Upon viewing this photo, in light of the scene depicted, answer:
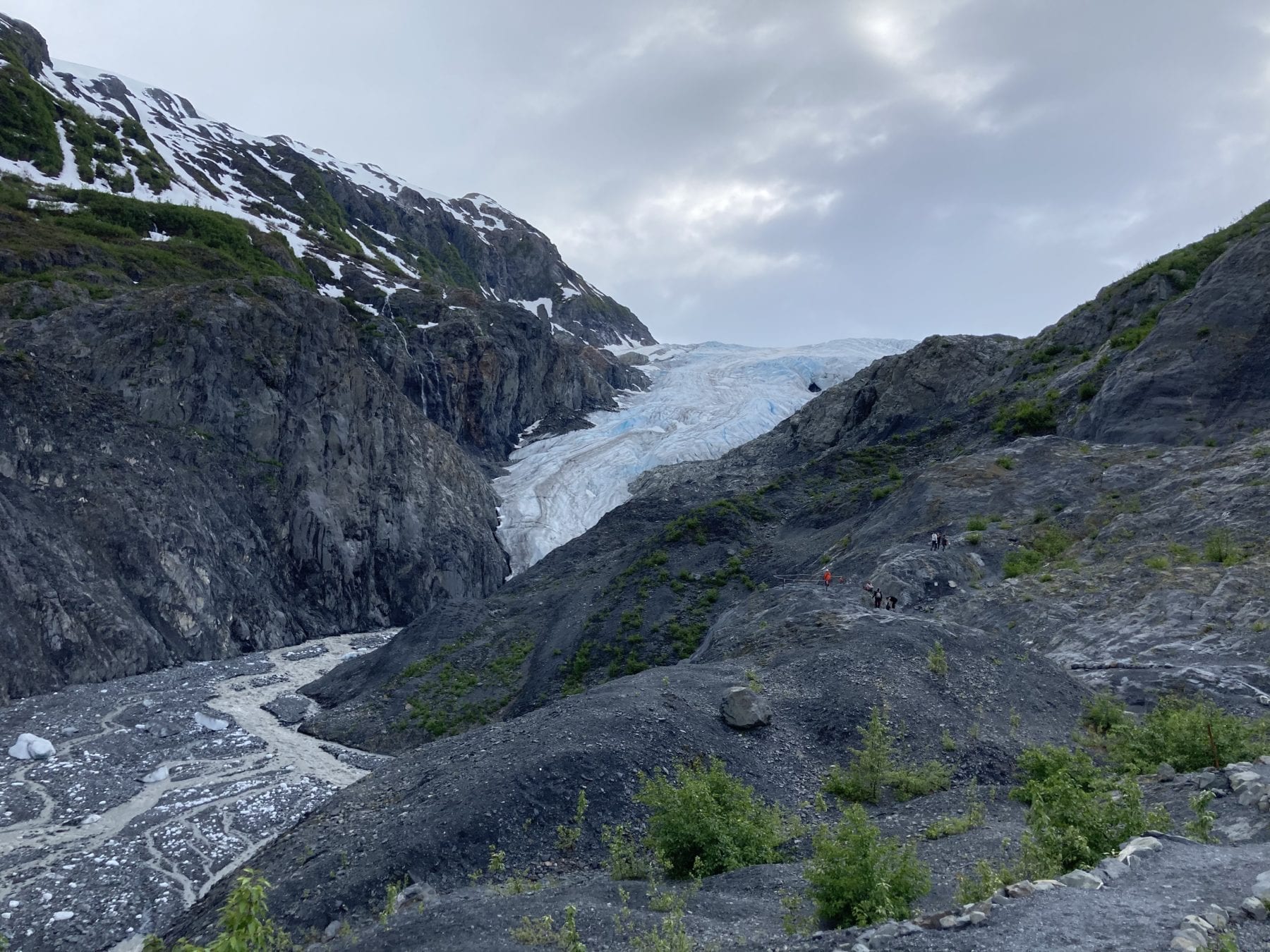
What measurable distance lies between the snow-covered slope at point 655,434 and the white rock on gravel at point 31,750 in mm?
35702

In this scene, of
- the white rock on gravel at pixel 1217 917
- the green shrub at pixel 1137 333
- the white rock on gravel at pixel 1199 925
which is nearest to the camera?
the white rock on gravel at pixel 1199 925

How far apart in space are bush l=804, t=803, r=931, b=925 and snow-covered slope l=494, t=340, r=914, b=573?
163 feet

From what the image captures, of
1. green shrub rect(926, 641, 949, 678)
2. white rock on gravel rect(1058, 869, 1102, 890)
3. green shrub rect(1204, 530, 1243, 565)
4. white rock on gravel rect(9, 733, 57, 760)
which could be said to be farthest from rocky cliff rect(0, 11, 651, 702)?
green shrub rect(1204, 530, 1243, 565)

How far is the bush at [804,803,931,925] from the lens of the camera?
6129 millimetres

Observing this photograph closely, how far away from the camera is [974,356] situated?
132 feet

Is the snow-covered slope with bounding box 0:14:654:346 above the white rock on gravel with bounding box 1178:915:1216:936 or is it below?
above

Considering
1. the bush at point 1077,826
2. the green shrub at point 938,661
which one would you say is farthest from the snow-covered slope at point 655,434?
the bush at point 1077,826

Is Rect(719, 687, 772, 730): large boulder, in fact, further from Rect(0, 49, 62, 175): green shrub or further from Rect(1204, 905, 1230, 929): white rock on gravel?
Rect(0, 49, 62, 175): green shrub

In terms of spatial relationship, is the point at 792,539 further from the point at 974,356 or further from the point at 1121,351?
the point at 974,356

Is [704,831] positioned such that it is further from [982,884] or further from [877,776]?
[877,776]

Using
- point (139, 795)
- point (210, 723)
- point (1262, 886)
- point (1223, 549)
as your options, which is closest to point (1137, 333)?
point (1223, 549)

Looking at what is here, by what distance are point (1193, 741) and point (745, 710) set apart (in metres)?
6.16

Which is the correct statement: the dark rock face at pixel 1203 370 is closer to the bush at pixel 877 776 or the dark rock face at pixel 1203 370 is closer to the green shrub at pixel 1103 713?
the green shrub at pixel 1103 713

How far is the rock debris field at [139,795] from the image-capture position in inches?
521
